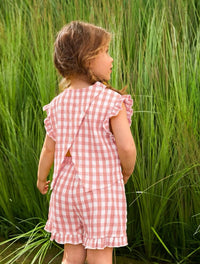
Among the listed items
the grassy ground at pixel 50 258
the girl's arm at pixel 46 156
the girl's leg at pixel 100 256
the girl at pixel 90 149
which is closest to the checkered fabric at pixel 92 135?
the girl at pixel 90 149

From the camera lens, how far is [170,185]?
2.80 m

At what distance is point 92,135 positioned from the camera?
2.09 meters

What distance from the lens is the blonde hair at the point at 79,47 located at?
211 cm

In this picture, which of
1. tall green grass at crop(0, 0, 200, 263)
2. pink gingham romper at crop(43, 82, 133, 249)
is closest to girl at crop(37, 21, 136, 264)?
pink gingham romper at crop(43, 82, 133, 249)

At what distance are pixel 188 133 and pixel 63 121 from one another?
816mm

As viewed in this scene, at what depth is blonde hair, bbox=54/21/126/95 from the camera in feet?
6.91

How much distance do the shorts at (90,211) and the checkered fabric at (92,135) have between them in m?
0.03

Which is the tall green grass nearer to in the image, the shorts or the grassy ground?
the grassy ground

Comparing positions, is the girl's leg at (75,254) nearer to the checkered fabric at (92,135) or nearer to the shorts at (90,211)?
the shorts at (90,211)

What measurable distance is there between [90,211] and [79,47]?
24.1 inches

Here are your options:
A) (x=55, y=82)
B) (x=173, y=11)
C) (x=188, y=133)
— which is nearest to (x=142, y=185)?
(x=188, y=133)

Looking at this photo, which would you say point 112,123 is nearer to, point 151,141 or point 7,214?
point 151,141

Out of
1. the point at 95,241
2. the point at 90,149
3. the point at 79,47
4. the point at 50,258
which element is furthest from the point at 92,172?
the point at 50,258

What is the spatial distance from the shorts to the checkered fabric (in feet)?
0.10
